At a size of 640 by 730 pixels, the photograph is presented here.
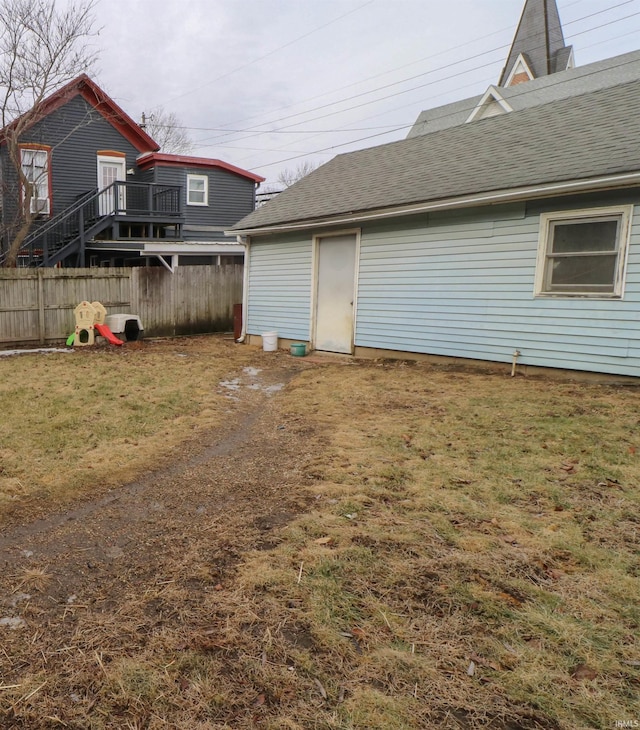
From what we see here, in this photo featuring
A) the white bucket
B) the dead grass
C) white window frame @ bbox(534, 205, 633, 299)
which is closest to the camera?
the dead grass

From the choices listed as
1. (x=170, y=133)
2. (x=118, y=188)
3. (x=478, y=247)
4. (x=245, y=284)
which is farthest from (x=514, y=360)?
(x=170, y=133)

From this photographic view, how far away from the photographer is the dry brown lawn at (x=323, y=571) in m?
1.77

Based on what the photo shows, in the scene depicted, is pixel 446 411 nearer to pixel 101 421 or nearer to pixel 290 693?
pixel 101 421

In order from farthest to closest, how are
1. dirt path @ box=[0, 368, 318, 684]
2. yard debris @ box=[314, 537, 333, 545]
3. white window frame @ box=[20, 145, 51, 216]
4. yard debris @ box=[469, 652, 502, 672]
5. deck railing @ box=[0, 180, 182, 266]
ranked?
1. white window frame @ box=[20, 145, 51, 216]
2. deck railing @ box=[0, 180, 182, 266]
3. yard debris @ box=[314, 537, 333, 545]
4. dirt path @ box=[0, 368, 318, 684]
5. yard debris @ box=[469, 652, 502, 672]

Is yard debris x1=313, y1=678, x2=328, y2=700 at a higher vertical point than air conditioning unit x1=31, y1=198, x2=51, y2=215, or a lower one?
lower

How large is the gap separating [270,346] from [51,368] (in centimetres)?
462

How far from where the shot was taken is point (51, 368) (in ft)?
28.0

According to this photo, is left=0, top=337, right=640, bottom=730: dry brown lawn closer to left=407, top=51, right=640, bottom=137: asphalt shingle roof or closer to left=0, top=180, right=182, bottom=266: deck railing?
left=0, top=180, right=182, bottom=266: deck railing

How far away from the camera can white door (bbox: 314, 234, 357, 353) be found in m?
10.3

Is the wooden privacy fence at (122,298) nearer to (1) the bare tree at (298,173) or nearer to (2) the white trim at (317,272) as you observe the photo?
(2) the white trim at (317,272)

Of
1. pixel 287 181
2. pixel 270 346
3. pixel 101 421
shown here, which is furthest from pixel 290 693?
pixel 287 181

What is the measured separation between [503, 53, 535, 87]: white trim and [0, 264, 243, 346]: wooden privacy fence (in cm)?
2033

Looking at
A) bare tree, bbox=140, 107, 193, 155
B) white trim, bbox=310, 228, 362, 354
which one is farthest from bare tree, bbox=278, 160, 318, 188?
white trim, bbox=310, 228, 362, 354

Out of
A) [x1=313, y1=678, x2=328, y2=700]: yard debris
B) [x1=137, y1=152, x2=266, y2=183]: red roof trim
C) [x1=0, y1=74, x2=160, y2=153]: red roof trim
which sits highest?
[x1=0, y1=74, x2=160, y2=153]: red roof trim
